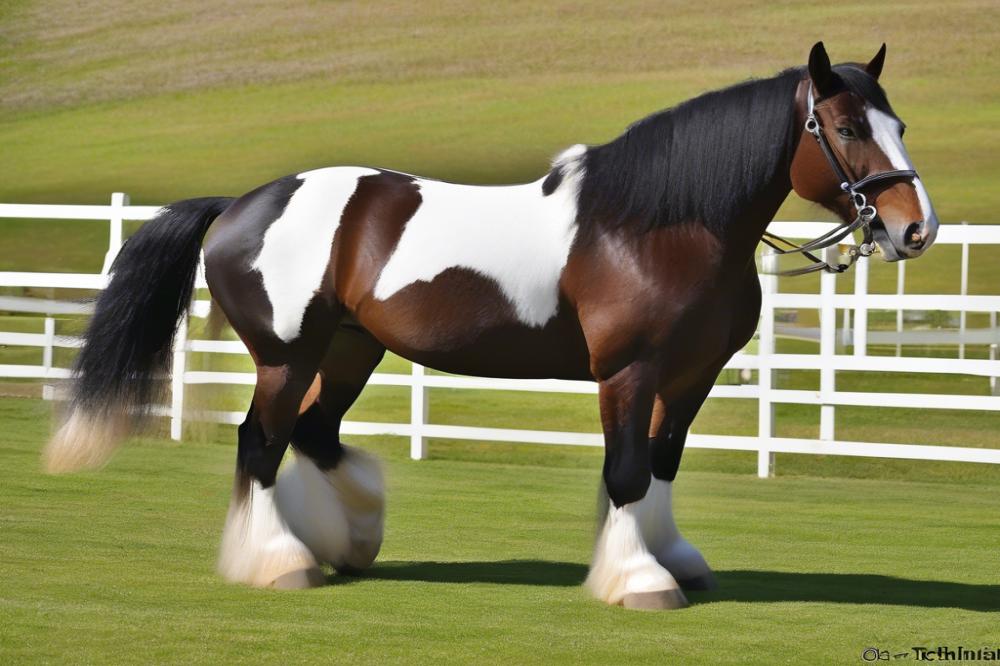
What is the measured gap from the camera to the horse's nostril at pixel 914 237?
452 centimetres

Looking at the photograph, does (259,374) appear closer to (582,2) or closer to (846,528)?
(846,528)

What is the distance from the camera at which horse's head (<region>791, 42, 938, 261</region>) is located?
456cm

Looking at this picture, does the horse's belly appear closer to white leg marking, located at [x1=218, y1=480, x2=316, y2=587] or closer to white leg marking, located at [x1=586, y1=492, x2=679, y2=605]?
white leg marking, located at [x1=586, y1=492, x2=679, y2=605]

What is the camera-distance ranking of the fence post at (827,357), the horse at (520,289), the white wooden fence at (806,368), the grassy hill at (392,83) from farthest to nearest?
1. the grassy hill at (392,83)
2. the fence post at (827,357)
3. the white wooden fence at (806,368)
4. the horse at (520,289)

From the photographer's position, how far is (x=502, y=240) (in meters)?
5.04

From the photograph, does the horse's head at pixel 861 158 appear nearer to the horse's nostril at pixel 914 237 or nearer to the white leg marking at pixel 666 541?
the horse's nostril at pixel 914 237

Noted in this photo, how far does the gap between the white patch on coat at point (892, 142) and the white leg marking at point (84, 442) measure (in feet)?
9.64

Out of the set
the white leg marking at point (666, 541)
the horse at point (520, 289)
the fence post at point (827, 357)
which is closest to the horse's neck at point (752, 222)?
the horse at point (520, 289)

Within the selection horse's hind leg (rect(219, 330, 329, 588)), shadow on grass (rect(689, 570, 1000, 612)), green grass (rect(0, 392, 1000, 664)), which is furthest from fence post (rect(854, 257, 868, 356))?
horse's hind leg (rect(219, 330, 329, 588))

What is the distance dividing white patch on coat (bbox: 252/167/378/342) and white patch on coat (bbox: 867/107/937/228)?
1888 millimetres

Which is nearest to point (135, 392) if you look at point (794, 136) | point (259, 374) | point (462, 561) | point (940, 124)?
point (259, 374)

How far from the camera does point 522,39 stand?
46625 millimetres

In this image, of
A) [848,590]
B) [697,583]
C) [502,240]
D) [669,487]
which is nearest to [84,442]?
[502,240]

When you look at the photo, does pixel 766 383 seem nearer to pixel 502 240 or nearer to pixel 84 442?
pixel 502 240
